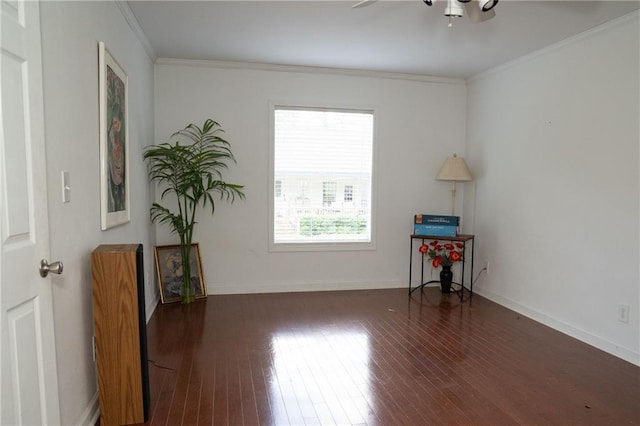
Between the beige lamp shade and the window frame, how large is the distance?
0.79 m

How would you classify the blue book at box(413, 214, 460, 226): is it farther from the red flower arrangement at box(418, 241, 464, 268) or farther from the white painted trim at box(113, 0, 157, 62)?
the white painted trim at box(113, 0, 157, 62)

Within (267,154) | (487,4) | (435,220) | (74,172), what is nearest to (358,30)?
(487,4)

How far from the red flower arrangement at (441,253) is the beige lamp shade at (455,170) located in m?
→ 0.77

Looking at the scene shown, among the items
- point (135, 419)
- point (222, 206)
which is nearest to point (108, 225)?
point (135, 419)

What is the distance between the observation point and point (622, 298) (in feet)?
10.1

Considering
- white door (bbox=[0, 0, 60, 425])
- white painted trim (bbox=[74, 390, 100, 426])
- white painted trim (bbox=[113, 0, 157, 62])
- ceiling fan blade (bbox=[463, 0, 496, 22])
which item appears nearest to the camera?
white door (bbox=[0, 0, 60, 425])

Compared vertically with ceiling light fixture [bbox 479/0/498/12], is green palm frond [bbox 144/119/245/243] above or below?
below

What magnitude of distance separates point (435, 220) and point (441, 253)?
0.50 m

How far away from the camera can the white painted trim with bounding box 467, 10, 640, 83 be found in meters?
3.05

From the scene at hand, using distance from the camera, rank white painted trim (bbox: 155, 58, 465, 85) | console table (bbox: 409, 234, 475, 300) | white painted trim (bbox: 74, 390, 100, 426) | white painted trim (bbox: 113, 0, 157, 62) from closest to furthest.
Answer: white painted trim (bbox: 74, 390, 100, 426)
white painted trim (bbox: 113, 0, 157, 62)
white painted trim (bbox: 155, 58, 465, 85)
console table (bbox: 409, 234, 475, 300)

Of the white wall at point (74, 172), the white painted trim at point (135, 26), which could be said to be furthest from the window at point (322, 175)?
the white wall at point (74, 172)

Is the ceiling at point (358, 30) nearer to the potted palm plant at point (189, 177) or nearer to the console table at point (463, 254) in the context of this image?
the potted palm plant at point (189, 177)

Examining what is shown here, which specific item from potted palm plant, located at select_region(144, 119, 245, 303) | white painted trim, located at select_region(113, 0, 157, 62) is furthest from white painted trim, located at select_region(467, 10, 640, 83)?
white painted trim, located at select_region(113, 0, 157, 62)

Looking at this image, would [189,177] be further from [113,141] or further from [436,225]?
[436,225]
